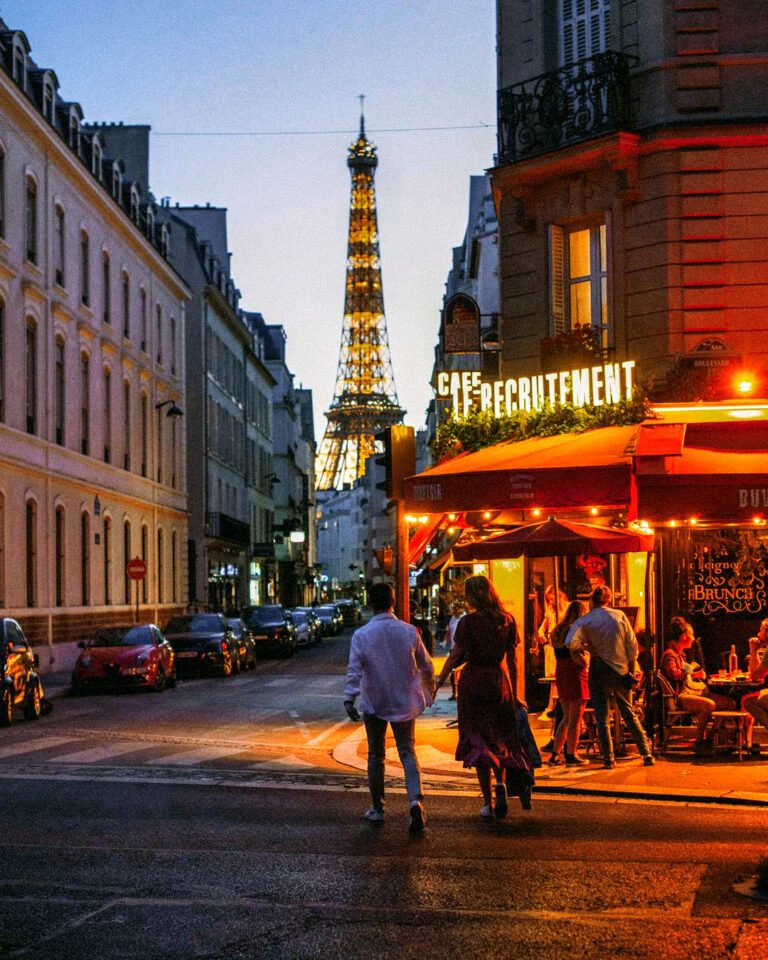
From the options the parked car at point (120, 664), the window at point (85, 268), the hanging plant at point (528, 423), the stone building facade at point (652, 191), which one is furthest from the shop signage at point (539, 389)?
the window at point (85, 268)

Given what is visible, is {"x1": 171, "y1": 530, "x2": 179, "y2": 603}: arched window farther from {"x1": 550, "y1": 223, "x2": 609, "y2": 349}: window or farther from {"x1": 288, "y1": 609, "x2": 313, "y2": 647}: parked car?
{"x1": 550, "y1": 223, "x2": 609, "y2": 349}: window

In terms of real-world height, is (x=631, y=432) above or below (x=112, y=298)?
below

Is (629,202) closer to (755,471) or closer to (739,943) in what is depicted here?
(755,471)

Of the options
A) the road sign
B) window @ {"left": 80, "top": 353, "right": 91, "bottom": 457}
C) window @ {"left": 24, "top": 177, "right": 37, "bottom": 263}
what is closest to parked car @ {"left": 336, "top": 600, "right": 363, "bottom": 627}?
window @ {"left": 80, "top": 353, "right": 91, "bottom": 457}

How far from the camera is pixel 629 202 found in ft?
71.5

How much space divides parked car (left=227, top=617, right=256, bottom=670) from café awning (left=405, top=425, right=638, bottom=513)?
20.8m

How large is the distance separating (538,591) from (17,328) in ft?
58.8

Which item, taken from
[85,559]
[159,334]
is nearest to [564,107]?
[85,559]

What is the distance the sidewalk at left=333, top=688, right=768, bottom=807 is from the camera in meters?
12.9

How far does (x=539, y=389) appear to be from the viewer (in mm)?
22172

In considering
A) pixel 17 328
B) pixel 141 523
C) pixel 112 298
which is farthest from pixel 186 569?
pixel 17 328

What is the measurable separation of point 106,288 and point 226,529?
21293 millimetres

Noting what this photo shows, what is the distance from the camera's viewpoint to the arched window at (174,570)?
54.1m

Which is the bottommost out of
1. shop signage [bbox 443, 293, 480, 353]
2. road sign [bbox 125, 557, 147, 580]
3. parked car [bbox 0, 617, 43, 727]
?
parked car [bbox 0, 617, 43, 727]
